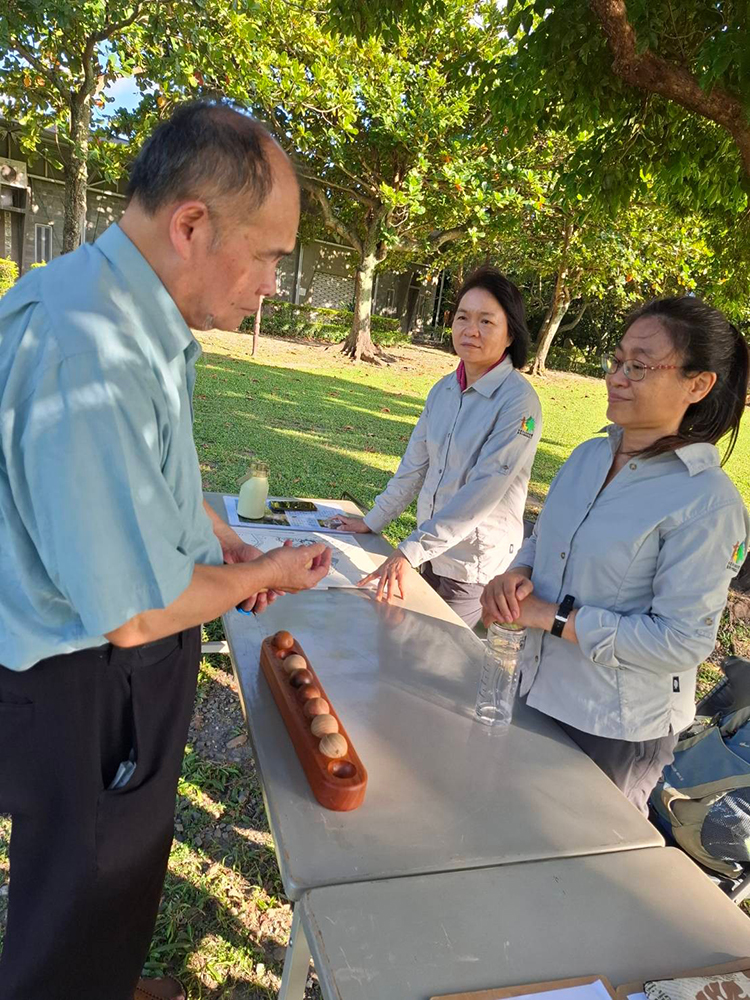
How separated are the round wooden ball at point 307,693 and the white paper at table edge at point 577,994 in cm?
70


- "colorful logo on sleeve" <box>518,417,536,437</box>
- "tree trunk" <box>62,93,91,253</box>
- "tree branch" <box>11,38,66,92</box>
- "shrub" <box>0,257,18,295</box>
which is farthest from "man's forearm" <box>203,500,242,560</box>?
"shrub" <box>0,257,18,295</box>

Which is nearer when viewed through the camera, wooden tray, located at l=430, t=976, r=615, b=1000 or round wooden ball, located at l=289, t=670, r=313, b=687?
wooden tray, located at l=430, t=976, r=615, b=1000

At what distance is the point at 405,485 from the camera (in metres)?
2.87

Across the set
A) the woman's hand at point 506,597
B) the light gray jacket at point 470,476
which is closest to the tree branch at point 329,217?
the light gray jacket at point 470,476

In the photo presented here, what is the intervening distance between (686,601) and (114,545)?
4.20 feet

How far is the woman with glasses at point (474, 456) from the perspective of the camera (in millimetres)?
2453

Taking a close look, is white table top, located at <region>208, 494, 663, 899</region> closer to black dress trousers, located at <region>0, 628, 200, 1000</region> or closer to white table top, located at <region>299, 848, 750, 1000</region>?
white table top, located at <region>299, 848, 750, 1000</region>

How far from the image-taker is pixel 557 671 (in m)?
1.76

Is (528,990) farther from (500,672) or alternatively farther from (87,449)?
(87,449)

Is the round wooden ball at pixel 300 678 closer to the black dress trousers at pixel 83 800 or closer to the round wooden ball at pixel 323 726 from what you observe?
the round wooden ball at pixel 323 726

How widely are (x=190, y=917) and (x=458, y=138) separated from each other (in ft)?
42.9

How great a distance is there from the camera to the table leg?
4.24ft

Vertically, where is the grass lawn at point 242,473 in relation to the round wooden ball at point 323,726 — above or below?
below

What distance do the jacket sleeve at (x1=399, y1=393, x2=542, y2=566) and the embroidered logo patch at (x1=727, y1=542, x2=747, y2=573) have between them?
0.97 meters
